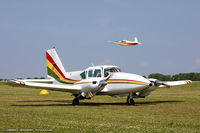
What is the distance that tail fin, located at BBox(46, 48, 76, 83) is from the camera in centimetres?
2651

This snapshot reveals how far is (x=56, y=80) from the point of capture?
87.5 ft

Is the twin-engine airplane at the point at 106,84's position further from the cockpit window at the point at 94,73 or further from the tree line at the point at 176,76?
the tree line at the point at 176,76

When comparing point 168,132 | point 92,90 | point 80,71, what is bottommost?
point 168,132

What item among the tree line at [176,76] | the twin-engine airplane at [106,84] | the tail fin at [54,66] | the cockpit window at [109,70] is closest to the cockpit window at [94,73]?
the twin-engine airplane at [106,84]

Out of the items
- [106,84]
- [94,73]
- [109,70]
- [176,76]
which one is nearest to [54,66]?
[94,73]

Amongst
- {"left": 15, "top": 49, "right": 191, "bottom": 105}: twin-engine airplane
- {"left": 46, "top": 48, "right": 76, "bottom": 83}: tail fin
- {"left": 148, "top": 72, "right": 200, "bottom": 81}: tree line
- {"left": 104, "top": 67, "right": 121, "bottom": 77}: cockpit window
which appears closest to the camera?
{"left": 15, "top": 49, "right": 191, "bottom": 105}: twin-engine airplane

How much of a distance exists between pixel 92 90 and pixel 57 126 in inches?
418

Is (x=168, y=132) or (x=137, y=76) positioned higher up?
(x=137, y=76)

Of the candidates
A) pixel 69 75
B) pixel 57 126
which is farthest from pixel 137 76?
pixel 57 126

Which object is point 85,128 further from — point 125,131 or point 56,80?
point 56,80

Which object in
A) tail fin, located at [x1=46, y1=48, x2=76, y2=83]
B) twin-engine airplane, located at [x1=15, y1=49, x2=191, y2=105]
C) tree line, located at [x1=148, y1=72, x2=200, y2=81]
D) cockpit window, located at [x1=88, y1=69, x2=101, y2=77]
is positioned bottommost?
twin-engine airplane, located at [x1=15, y1=49, x2=191, y2=105]

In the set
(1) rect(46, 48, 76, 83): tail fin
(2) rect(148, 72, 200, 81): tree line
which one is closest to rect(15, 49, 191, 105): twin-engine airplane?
(1) rect(46, 48, 76, 83): tail fin

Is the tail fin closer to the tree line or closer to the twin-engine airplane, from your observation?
the twin-engine airplane

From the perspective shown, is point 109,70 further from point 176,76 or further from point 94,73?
point 176,76
